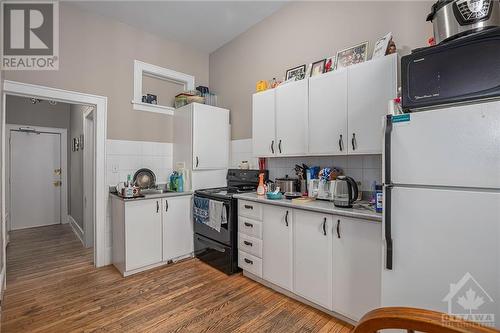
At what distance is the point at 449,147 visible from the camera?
1169 mm

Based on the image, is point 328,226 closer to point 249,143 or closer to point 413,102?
point 413,102

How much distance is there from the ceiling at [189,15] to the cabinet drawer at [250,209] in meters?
2.44

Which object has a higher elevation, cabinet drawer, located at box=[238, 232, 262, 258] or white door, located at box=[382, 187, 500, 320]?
white door, located at box=[382, 187, 500, 320]

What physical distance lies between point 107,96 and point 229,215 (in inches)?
87.4

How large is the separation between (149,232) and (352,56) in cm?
295

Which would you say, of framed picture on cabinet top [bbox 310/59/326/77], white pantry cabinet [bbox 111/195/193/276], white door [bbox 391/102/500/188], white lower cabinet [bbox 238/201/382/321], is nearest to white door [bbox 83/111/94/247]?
white pantry cabinet [bbox 111/195/193/276]

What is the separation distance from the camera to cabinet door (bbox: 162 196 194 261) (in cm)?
299

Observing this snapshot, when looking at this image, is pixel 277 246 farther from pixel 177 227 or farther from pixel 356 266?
pixel 177 227

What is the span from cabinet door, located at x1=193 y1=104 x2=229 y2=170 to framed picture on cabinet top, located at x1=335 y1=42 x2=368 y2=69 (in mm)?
1821

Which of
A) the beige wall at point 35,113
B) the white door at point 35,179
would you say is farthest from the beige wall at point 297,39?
the white door at point 35,179

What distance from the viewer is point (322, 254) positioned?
6.37ft

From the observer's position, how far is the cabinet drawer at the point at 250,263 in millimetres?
2459

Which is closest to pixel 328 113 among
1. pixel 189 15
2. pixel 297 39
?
pixel 297 39

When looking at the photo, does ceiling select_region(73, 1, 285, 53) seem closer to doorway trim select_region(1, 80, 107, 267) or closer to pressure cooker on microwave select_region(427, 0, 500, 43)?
doorway trim select_region(1, 80, 107, 267)
